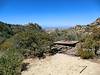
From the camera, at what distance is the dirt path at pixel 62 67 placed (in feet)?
34.6

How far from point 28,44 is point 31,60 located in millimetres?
2091

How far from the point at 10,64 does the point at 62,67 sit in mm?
3356

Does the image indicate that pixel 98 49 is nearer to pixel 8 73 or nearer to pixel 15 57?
pixel 15 57

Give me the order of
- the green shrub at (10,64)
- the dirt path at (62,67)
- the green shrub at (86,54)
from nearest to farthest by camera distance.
→ the green shrub at (10,64)
the dirt path at (62,67)
the green shrub at (86,54)

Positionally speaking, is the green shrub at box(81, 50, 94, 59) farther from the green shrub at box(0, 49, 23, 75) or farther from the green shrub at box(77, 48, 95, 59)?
the green shrub at box(0, 49, 23, 75)

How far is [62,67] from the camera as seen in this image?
450 inches

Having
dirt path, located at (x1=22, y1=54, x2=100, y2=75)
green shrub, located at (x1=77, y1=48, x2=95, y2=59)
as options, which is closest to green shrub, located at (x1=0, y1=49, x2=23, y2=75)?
dirt path, located at (x1=22, y1=54, x2=100, y2=75)

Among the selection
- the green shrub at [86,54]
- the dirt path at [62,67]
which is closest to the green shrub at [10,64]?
the dirt path at [62,67]

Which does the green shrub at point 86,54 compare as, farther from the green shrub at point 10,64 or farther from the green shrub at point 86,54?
the green shrub at point 10,64

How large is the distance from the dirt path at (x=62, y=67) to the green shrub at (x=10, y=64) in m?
0.63

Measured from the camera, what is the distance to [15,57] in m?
11.5

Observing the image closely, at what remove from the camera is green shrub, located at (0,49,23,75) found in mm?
10000

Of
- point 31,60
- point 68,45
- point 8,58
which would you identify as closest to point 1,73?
point 8,58

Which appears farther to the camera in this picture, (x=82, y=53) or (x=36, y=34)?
(x=36, y=34)
